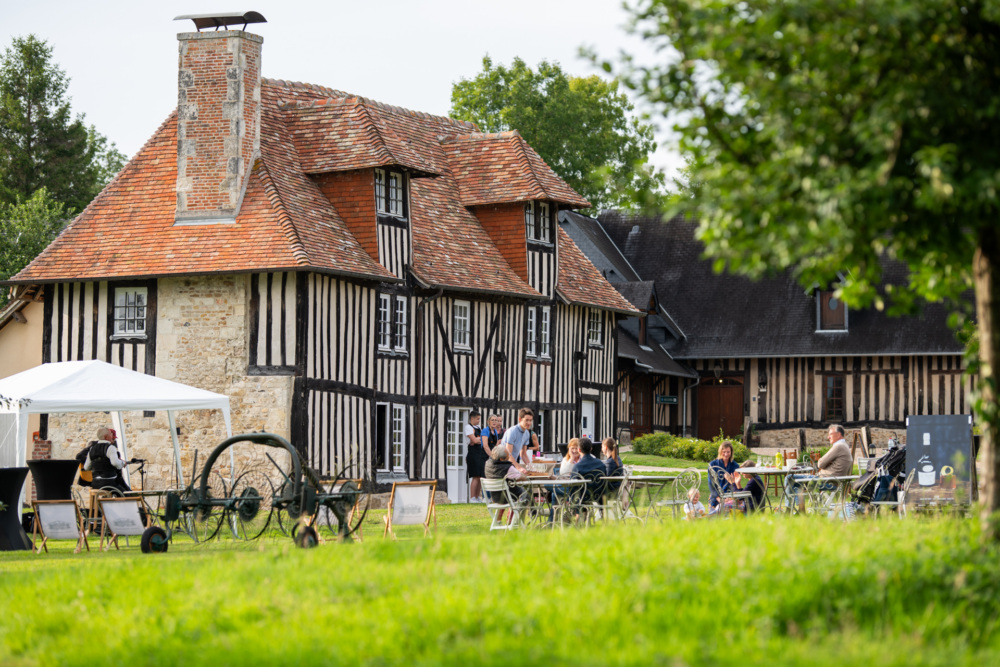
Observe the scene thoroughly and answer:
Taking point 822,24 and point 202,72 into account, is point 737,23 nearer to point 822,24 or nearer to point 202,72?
point 822,24

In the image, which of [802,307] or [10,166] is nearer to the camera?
[802,307]

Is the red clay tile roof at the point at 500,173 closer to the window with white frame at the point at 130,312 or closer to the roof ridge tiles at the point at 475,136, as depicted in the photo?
the roof ridge tiles at the point at 475,136

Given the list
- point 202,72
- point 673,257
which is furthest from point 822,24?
point 673,257

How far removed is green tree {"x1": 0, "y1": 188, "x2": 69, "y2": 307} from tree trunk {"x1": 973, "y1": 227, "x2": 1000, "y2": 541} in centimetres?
2970

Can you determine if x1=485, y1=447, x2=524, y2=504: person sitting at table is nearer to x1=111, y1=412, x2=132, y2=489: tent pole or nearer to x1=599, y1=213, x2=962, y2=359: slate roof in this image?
x1=111, y1=412, x2=132, y2=489: tent pole

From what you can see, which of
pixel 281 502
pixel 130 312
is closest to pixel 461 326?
pixel 130 312

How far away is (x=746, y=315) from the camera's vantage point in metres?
35.5

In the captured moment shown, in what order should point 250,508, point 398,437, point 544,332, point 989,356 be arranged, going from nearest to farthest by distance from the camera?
point 989,356, point 250,508, point 398,437, point 544,332

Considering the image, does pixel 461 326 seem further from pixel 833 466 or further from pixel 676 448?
pixel 833 466

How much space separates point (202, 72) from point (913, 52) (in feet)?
52.5

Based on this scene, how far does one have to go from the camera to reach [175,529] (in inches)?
607

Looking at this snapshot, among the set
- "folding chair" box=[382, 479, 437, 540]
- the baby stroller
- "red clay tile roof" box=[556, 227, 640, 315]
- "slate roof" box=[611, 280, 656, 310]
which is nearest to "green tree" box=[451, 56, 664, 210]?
"slate roof" box=[611, 280, 656, 310]

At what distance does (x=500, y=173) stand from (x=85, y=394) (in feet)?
41.0

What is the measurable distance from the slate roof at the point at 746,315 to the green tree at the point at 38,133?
17597 millimetres
